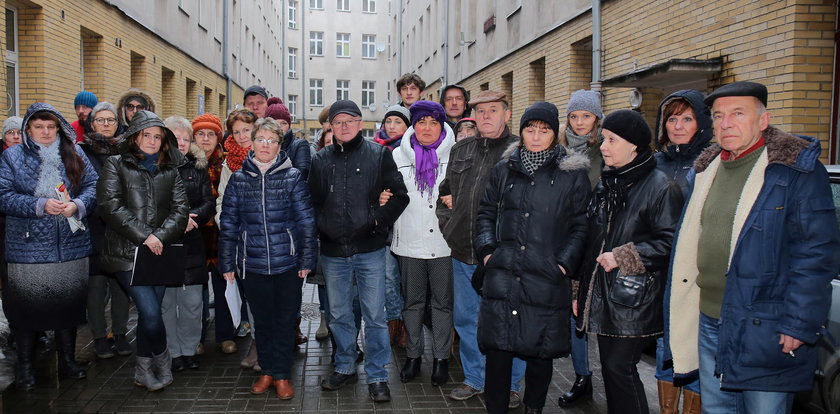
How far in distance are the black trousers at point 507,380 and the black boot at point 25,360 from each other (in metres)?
3.33

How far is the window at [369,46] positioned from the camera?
4472cm

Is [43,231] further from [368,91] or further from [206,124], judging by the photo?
[368,91]

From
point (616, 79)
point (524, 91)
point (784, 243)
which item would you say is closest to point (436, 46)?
point (524, 91)

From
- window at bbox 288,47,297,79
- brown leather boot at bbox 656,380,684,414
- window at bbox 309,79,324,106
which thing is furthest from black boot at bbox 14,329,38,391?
window at bbox 288,47,297,79

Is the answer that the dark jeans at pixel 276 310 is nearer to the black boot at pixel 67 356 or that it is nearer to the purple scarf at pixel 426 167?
the purple scarf at pixel 426 167

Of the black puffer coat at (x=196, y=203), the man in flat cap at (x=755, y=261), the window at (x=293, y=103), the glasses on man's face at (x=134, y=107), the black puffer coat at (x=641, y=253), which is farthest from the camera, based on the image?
the window at (x=293, y=103)

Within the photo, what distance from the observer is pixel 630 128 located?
10.9 feet

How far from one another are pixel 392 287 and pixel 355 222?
51.1 inches

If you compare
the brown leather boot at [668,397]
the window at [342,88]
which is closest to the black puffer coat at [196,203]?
the brown leather boot at [668,397]

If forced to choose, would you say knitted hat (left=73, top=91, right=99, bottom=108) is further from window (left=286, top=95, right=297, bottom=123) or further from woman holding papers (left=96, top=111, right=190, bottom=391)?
window (left=286, top=95, right=297, bottom=123)

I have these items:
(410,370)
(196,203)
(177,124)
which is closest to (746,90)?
(410,370)

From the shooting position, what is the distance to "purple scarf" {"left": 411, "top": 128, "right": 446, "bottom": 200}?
480 centimetres

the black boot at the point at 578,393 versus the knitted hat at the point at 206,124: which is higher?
the knitted hat at the point at 206,124

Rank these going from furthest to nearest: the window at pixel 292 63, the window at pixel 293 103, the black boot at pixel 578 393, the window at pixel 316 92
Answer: the window at pixel 292 63 < the window at pixel 316 92 < the window at pixel 293 103 < the black boot at pixel 578 393
